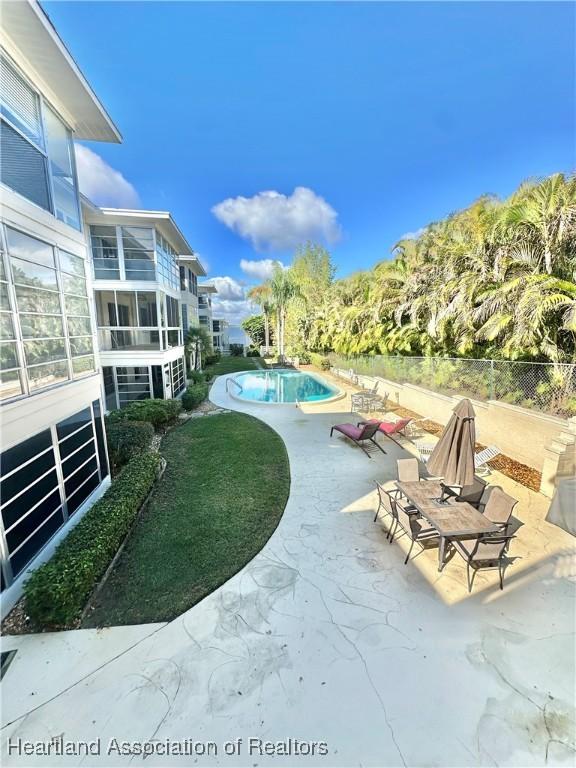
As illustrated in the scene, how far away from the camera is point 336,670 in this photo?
3371mm

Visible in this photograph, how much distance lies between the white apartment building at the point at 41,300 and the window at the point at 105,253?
754 centimetres

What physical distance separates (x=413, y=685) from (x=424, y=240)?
15215 mm

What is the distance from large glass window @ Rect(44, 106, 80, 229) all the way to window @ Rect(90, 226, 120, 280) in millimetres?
7915

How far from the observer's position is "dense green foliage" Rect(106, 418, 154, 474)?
8.76 metres

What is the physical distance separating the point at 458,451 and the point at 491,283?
644cm

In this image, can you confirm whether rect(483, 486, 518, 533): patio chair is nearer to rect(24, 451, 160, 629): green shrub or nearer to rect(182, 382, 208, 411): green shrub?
rect(24, 451, 160, 629): green shrub

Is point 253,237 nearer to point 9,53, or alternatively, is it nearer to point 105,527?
point 9,53

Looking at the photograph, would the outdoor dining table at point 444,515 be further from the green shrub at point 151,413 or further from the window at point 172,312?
the window at point 172,312

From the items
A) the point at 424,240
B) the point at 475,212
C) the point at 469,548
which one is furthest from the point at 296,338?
the point at 469,548

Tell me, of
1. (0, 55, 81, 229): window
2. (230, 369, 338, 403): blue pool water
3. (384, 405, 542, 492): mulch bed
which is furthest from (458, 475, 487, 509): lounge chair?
(230, 369, 338, 403): blue pool water

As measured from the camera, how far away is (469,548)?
4902mm

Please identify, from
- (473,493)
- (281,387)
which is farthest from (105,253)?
(473,493)

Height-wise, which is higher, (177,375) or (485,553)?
(177,375)

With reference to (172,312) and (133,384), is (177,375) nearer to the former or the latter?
(133,384)
